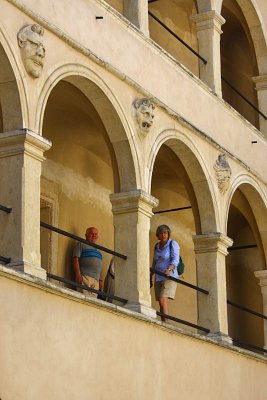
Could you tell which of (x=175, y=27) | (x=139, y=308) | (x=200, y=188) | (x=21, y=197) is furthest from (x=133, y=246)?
(x=175, y=27)

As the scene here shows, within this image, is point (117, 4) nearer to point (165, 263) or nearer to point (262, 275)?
point (165, 263)

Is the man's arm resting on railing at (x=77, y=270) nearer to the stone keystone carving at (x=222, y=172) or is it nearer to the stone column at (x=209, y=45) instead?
the stone keystone carving at (x=222, y=172)

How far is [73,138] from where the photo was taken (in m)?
17.9

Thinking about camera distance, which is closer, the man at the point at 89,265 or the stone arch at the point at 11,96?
the stone arch at the point at 11,96

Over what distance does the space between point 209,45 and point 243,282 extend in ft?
18.7

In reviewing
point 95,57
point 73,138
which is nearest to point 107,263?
Answer: point 73,138

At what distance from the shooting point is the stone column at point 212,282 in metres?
17.1

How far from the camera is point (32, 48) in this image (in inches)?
538

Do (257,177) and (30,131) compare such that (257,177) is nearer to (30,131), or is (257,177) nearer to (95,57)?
(95,57)

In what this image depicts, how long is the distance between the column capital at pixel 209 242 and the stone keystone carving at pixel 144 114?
7.17 feet

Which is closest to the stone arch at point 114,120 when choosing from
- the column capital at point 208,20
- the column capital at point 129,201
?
the column capital at point 129,201

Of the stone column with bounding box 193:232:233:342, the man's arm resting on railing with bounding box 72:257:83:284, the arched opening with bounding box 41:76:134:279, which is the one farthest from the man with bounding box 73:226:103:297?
the stone column with bounding box 193:232:233:342

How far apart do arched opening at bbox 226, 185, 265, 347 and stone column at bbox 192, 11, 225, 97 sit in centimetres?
421

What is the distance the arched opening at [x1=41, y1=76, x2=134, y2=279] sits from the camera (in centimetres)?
1702
